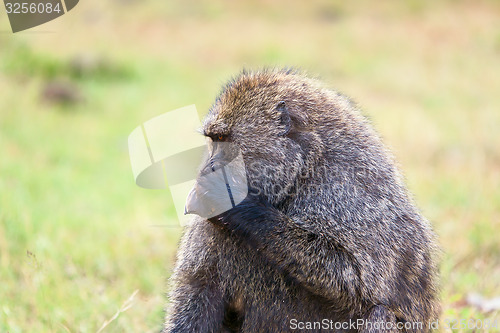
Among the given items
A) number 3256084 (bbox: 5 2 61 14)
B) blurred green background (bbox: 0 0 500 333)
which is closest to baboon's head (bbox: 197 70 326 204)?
blurred green background (bbox: 0 0 500 333)

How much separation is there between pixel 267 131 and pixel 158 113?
231 inches

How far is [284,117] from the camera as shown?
2.39 m

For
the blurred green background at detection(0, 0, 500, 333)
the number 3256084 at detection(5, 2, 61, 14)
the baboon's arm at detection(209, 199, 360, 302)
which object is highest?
the number 3256084 at detection(5, 2, 61, 14)

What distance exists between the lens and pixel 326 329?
221 centimetres

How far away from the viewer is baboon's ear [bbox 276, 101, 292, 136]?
7.79 ft

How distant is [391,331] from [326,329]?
9.2 inches

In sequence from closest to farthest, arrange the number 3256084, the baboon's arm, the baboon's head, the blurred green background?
the baboon's arm < the baboon's head < the blurred green background < the number 3256084

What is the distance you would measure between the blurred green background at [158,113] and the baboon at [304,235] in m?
0.49

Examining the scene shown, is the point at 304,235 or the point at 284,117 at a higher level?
the point at 284,117

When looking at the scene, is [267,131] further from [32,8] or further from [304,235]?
[32,8]

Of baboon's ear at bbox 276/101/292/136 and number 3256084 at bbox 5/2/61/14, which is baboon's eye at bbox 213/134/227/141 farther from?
number 3256084 at bbox 5/2/61/14

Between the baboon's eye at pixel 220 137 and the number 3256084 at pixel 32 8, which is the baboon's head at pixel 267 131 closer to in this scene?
the baboon's eye at pixel 220 137

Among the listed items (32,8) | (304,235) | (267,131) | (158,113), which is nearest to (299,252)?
(304,235)

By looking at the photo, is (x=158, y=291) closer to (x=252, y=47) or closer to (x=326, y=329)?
(x=326, y=329)
